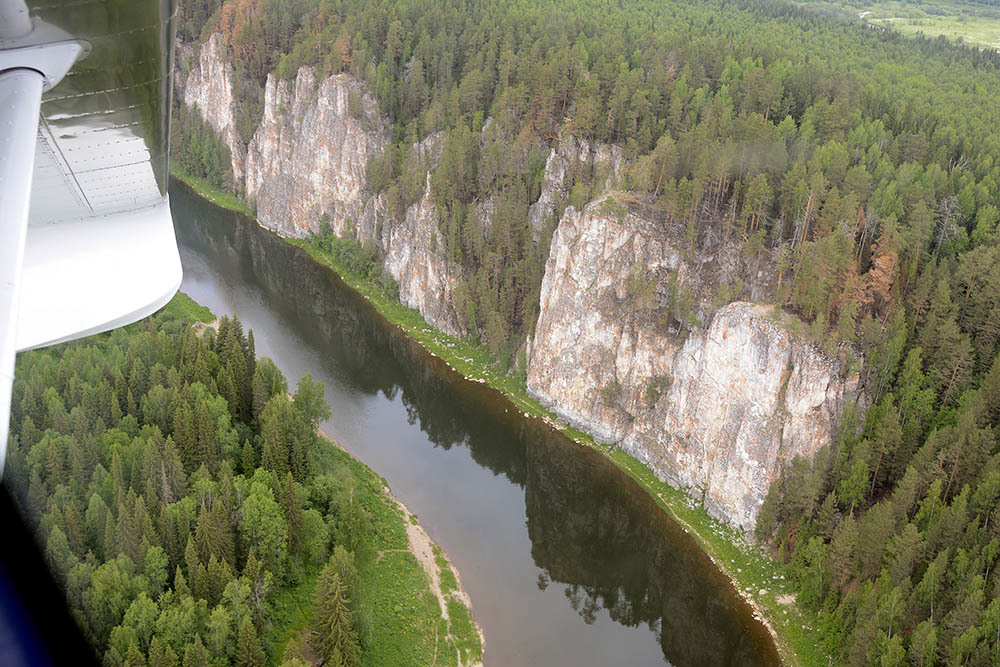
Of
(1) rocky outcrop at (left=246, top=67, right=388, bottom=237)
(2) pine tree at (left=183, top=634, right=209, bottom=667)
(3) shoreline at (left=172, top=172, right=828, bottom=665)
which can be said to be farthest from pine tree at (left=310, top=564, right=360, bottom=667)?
(1) rocky outcrop at (left=246, top=67, right=388, bottom=237)

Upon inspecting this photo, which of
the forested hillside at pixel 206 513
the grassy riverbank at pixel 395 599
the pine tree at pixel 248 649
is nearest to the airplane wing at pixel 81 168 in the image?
the forested hillside at pixel 206 513

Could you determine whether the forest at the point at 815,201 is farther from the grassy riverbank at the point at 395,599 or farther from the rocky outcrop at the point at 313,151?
the grassy riverbank at the point at 395,599

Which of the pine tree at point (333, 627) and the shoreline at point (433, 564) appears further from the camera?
the shoreline at point (433, 564)

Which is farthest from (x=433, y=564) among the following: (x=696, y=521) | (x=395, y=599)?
(x=696, y=521)

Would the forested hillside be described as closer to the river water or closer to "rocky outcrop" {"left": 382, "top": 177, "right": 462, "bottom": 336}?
the river water

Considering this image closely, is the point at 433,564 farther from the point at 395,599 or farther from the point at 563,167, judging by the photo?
the point at 563,167
